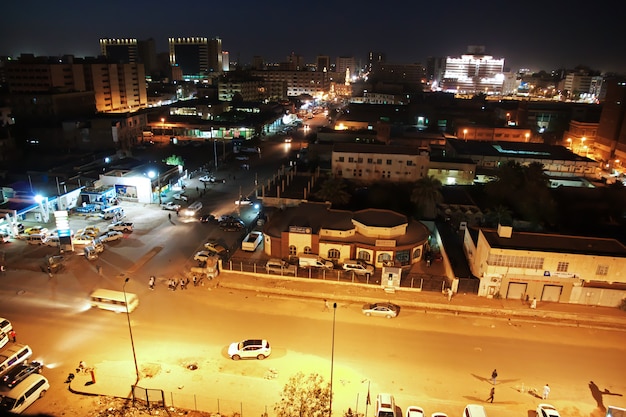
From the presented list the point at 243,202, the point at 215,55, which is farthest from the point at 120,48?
the point at 243,202

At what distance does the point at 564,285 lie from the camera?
70.1 ft

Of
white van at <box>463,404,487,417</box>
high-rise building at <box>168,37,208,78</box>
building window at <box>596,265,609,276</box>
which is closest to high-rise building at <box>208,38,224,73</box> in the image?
high-rise building at <box>168,37,208,78</box>

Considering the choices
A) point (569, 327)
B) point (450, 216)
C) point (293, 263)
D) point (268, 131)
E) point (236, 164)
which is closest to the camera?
point (569, 327)

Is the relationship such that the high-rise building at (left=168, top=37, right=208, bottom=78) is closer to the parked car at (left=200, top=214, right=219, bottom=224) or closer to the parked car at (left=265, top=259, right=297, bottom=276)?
the parked car at (left=200, top=214, right=219, bottom=224)

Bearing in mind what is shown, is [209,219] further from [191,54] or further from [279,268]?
[191,54]

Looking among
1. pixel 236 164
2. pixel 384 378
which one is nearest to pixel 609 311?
pixel 384 378

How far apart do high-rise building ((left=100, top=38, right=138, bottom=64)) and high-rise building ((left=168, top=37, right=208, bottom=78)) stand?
14133 mm

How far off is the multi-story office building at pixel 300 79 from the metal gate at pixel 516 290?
108992 millimetres

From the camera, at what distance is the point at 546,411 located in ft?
47.5

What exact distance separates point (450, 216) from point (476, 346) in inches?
589

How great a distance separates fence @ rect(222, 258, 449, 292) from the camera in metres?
22.5

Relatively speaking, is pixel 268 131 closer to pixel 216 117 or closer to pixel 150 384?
pixel 216 117

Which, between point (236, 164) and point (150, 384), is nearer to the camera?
point (150, 384)

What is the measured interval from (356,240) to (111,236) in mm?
16131
